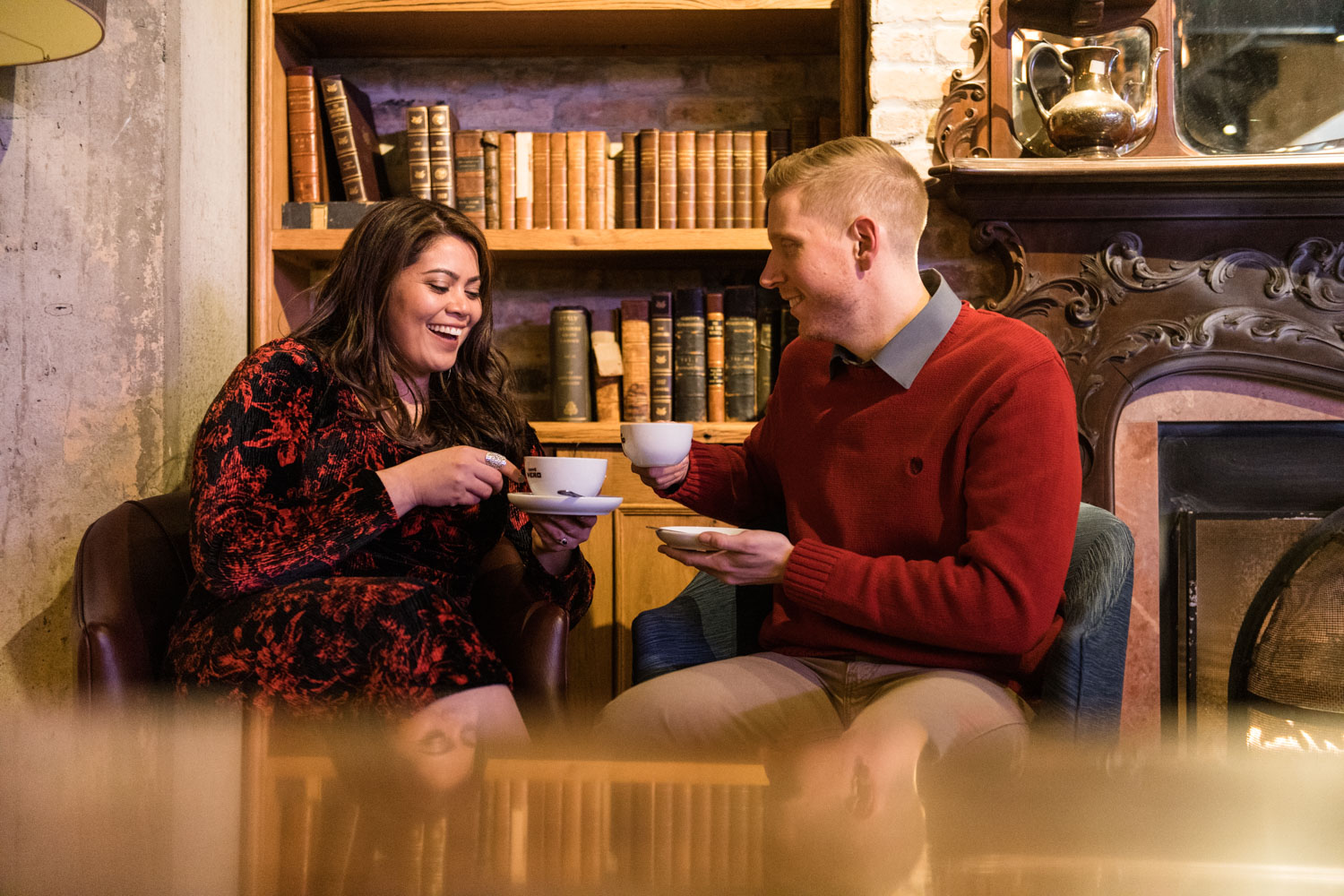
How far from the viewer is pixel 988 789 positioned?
55 centimetres

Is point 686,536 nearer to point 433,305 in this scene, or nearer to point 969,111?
point 433,305

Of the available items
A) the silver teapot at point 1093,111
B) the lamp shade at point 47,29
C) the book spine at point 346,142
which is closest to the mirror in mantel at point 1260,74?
the silver teapot at point 1093,111

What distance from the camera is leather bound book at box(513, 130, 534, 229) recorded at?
8.00ft

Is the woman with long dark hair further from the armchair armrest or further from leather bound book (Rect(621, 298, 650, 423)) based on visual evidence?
leather bound book (Rect(621, 298, 650, 423))

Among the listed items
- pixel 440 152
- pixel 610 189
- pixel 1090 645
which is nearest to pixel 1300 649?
pixel 1090 645

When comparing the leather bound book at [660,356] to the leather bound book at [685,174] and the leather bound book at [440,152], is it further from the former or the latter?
the leather bound book at [440,152]

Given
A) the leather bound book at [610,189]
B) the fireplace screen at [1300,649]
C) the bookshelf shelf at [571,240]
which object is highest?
the leather bound book at [610,189]

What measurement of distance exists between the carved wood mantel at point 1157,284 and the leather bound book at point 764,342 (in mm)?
507

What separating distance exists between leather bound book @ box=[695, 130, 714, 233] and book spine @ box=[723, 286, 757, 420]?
0.19 meters

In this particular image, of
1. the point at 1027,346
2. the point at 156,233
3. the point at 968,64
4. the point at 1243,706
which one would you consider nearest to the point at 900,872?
the point at 1027,346

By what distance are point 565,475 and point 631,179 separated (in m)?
1.34

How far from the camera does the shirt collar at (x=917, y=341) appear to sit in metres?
1.38

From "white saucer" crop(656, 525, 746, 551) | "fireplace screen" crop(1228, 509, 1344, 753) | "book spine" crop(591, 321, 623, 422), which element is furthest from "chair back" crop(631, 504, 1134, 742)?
"book spine" crop(591, 321, 623, 422)

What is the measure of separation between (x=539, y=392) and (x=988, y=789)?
2310 millimetres
